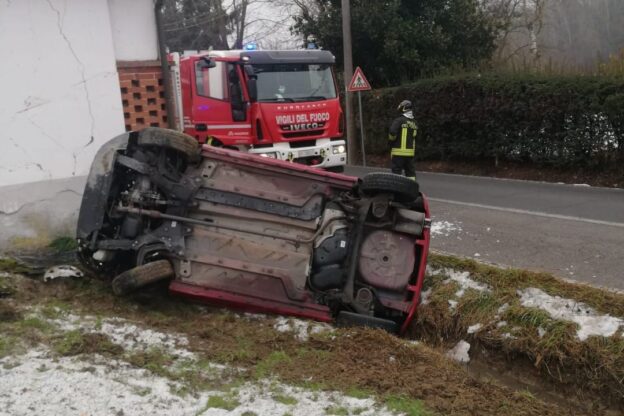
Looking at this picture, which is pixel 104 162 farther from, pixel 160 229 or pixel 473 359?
pixel 473 359

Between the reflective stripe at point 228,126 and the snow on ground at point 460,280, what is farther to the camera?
the reflective stripe at point 228,126

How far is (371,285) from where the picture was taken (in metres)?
5.02

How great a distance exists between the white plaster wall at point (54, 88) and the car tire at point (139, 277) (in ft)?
6.49

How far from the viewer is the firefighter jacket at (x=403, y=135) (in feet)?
33.3

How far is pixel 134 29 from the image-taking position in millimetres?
6387

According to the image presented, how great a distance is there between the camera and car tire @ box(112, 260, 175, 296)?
14.8 feet

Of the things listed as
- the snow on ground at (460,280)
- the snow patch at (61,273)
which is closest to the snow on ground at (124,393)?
the snow patch at (61,273)

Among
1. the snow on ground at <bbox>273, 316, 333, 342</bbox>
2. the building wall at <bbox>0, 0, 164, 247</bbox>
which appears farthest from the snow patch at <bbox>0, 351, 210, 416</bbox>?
the building wall at <bbox>0, 0, 164, 247</bbox>

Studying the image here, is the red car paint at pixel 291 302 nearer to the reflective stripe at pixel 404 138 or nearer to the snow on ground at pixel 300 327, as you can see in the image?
the snow on ground at pixel 300 327

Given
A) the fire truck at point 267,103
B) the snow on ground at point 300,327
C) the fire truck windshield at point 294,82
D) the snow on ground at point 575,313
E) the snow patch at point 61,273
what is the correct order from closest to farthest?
the snow on ground at point 575,313
the snow on ground at point 300,327
the snow patch at point 61,273
the fire truck at point 267,103
the fire truck windshield at point 294,82

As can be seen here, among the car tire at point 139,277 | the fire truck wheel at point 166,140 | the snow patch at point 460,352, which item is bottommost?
the snow patch at point 460,352

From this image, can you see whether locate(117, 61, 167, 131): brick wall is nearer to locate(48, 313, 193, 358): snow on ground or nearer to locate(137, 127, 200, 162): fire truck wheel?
locate(137, 127, 200, 162): fire truck wheel

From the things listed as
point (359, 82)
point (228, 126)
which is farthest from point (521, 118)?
point (228, 126)

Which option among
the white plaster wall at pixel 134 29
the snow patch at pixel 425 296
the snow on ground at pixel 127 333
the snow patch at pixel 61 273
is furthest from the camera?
the white plaster wall at pixel 134 29
